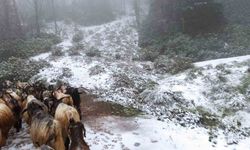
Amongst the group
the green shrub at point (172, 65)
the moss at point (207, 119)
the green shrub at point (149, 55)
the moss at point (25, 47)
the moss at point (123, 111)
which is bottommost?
the moss at point (207, 119)

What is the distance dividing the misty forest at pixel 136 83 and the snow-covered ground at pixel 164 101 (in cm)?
4

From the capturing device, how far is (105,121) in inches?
517

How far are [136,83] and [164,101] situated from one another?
438cm

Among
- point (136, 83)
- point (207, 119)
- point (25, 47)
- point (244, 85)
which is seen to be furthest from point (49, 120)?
point (25, 47)

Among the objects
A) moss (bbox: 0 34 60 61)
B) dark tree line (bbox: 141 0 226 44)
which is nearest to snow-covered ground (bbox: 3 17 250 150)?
moss (bbox: 0 34 60 61)

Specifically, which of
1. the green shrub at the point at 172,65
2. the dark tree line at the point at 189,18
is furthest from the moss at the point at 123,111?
the dark tree line at the point at 189,18

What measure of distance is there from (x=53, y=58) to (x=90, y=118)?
13.0 meters

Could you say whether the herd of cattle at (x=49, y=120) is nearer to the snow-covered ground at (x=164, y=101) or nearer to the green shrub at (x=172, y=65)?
the snow-covered ground at (x=164, y=101)

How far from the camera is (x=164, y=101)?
1481cm

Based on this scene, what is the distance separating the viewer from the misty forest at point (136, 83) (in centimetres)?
1085

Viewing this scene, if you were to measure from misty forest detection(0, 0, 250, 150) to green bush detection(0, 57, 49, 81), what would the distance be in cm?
7

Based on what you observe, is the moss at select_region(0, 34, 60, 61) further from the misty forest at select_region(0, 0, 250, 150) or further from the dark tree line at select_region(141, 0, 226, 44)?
the dark tree line at select_region(141, 0, 226, 44)

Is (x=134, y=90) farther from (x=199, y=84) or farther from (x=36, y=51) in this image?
(x=36, y=51)

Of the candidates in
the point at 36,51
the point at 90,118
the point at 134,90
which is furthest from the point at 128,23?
the point at 90,118
